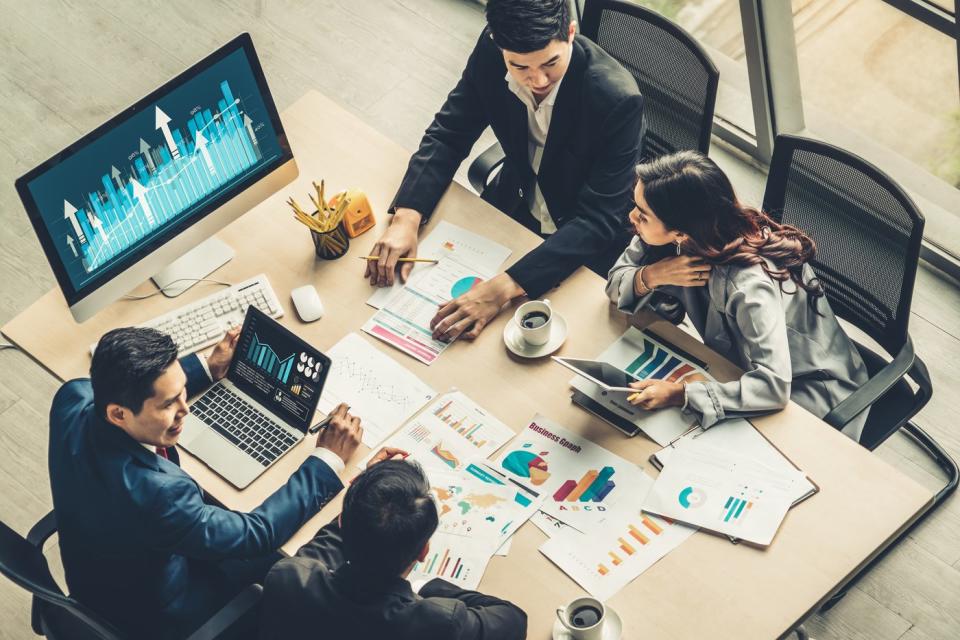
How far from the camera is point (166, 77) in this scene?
4594 millimetres

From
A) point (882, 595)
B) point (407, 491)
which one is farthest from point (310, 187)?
point (882, 595)

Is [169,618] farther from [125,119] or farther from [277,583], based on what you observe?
[125,119]

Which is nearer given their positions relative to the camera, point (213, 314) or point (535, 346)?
point (535, 346)

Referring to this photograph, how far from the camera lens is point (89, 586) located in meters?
2.41

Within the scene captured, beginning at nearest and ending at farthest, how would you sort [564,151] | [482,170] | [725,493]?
[725,493] → [564,151] → [482,170]

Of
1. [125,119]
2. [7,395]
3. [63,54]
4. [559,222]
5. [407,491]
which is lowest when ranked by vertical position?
[7,395]

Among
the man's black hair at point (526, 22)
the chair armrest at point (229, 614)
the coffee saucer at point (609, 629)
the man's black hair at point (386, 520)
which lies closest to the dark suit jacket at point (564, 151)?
the man's black hair at point (526, 22)

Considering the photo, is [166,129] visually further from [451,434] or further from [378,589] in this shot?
[378,589]

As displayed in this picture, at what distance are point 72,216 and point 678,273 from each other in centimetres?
150

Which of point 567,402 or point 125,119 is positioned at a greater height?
point 125,119

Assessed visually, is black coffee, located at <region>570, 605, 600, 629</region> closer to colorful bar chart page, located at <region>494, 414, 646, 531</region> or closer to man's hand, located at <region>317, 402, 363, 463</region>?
colorful bar chart page, located at <region>494, 414, 646, 531</region>

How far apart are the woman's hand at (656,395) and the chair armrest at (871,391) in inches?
16.1

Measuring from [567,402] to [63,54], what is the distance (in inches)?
133

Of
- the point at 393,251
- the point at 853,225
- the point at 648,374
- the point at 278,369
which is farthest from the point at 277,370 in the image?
the point at 853,225
